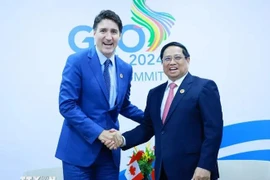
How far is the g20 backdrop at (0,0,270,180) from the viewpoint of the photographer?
316 centimetres

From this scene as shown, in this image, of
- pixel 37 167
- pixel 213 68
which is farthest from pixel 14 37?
pixel 213 68

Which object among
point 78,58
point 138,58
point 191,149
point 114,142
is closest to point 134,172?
point 114,142

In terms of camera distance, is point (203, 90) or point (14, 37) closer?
point (203, 90)

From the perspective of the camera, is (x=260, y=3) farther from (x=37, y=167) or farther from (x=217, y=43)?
(x=37, y=167)

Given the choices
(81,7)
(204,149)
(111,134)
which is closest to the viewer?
(204,149)

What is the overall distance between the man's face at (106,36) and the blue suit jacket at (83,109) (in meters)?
0.08

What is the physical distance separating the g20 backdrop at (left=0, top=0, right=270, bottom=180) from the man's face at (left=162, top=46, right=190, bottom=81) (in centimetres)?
105

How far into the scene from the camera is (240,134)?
321cm

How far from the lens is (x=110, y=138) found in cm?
209

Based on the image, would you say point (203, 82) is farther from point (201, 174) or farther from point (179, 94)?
point (201, 174)

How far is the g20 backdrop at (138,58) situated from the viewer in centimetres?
316

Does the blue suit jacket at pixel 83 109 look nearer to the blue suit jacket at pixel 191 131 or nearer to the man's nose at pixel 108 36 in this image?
the man's nose at pixel 108 36

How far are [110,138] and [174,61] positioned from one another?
2.13 ft

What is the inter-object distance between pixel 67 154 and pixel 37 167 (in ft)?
4.01
